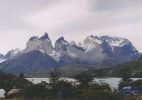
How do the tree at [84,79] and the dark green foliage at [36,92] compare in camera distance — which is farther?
the tree at [84,79]

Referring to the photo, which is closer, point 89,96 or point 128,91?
point 89,96

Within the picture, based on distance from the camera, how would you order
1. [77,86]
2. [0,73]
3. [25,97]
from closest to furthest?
1. [25,97]
2. [77,86]
3. [0,73]

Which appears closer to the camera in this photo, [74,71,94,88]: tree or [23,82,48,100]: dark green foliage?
[23,82,48,100]: dark green foliage

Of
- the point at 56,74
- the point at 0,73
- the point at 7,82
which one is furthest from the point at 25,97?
the point at 0,73

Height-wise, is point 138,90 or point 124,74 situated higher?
point 124,74

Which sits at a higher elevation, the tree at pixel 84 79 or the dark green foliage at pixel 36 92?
the tree at pixel 84 79

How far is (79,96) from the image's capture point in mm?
52938

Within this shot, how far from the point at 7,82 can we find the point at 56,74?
18925mm

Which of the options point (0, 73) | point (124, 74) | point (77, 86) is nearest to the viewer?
point (77, 86)

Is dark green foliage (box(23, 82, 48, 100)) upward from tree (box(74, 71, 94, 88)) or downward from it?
downward

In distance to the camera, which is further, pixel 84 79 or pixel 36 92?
pixel 84 79

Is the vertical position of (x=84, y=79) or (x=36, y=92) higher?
(x=84, y=79)

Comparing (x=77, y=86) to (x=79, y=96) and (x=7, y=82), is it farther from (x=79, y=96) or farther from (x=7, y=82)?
(x=7, y=82)

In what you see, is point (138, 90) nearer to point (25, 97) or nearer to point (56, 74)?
point (56, 74)
